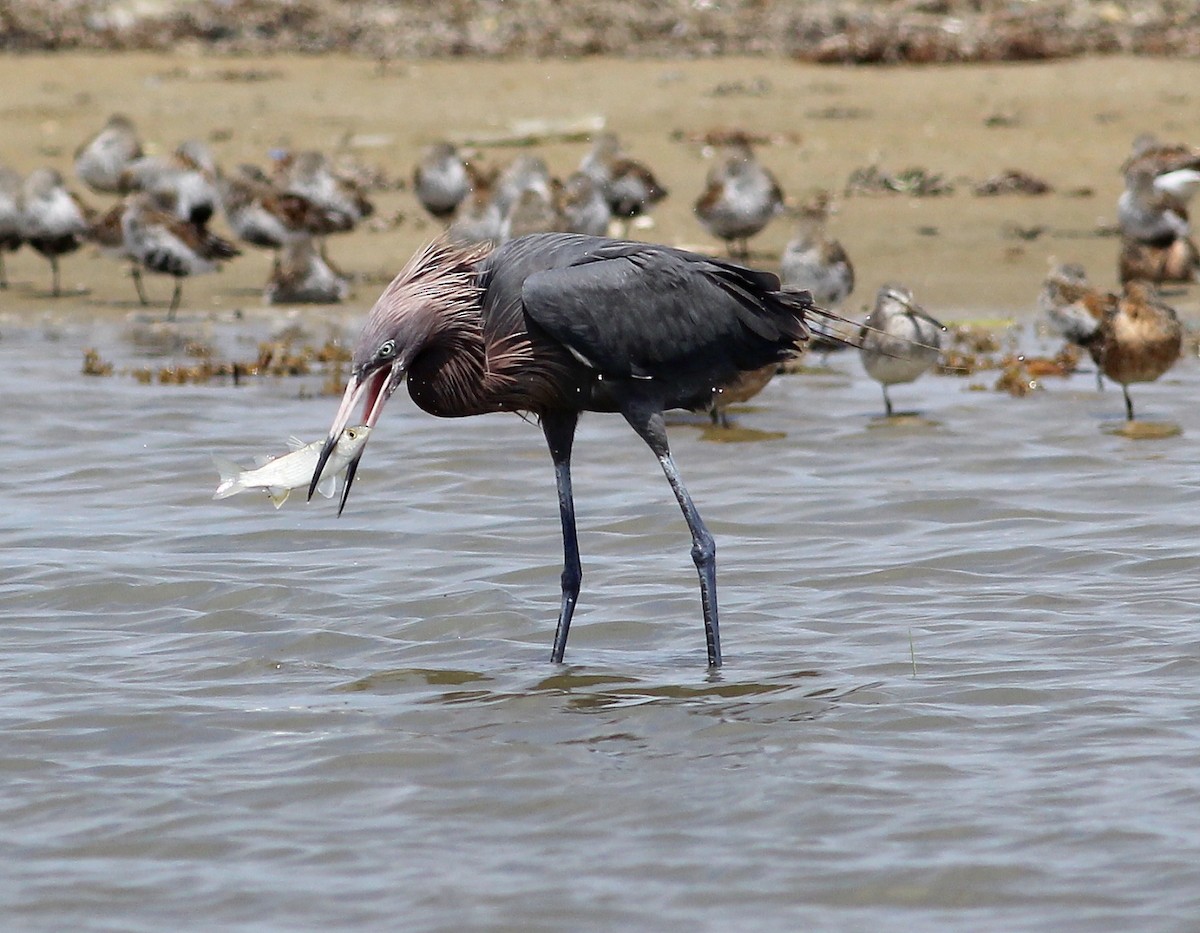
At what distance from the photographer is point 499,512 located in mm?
9086

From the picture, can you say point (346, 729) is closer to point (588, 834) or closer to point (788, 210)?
point (588, 834)

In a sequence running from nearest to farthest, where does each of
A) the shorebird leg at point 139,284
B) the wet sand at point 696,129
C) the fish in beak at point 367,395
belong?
the fish in beak at point 367,395, the shorebird leg at point 139,284, the wet sand at point 696,129

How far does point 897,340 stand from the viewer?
1109 centimetres

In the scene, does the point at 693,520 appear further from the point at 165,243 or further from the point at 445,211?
the point at 445,211

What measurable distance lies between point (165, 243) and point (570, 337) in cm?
913

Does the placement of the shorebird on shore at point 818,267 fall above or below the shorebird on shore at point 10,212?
below

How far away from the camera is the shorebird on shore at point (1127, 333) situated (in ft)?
35.0

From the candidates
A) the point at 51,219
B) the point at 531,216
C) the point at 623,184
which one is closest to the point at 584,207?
the point at 531,216

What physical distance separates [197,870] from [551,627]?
247cm

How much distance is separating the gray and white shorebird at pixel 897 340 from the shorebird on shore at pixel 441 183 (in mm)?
5998

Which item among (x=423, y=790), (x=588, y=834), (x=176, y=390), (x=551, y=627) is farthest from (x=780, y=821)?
(x=176, y=390)

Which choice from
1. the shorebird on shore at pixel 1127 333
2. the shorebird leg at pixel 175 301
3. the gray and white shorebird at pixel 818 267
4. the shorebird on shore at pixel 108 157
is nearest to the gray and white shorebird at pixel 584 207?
the gray and white shorebird at pixel 818 267

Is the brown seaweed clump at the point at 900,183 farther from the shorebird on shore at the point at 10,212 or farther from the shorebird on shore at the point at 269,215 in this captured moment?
the shorebird on shore at the point at 10,212

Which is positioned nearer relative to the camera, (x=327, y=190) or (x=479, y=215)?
(x=479, y=215)
